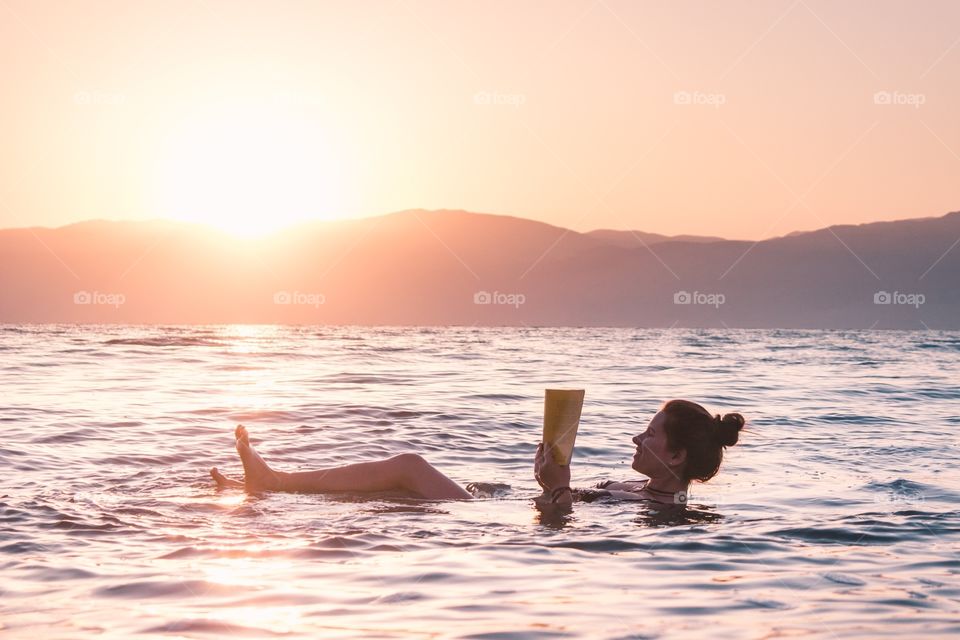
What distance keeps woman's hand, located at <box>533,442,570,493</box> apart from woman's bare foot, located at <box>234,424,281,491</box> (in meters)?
2.17

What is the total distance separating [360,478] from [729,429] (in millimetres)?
2838

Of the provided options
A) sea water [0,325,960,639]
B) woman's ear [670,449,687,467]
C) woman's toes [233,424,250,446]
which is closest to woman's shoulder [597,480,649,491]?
sea water [0,325,960,639]

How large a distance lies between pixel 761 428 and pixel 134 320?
14155cm

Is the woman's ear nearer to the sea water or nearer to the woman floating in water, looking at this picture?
the woman floating in water

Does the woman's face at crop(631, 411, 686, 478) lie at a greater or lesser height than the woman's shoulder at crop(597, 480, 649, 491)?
greater

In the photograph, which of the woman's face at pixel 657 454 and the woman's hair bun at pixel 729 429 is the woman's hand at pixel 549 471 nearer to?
the woman's face at pixel 657 454

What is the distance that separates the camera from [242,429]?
7699 mm

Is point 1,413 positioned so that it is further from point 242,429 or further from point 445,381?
point 445,381

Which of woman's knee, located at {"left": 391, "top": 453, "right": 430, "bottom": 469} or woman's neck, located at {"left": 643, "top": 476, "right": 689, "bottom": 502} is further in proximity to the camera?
woman's neck, located at {"left": 643, "top": 476, "right": 689, "bottom": 502}

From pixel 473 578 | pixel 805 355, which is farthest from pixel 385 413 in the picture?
pixel 805 355

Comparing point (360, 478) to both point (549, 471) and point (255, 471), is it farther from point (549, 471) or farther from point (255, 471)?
point (549, 471)

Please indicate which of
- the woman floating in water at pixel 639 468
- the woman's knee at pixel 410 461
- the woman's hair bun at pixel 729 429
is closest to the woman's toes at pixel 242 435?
the woman floating in water at pixel 639 468

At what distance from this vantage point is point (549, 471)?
22.4 feet

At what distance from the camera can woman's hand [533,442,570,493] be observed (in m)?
6.68
